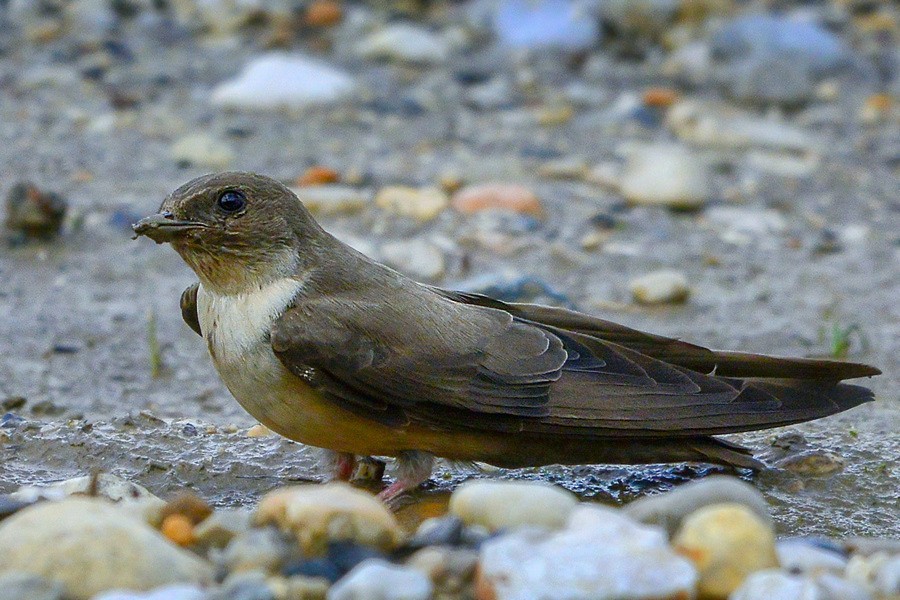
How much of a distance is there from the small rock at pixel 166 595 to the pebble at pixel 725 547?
37.1 inches

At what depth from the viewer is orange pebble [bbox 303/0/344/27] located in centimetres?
967

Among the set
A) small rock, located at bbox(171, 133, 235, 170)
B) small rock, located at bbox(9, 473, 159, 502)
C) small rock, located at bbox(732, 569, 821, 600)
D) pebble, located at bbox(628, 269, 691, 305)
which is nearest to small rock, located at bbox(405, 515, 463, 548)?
small rock, located at bbox(732, 569, 821, 600)

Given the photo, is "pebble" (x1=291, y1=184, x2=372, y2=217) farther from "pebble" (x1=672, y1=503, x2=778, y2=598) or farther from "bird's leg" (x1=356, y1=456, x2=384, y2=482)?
"pebble" (x1=672, y1=503, x2=778, y2=598)

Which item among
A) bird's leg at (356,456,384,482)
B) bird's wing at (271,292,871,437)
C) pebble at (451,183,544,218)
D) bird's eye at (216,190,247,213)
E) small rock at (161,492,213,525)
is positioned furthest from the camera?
pebble at (451,183,544,218)

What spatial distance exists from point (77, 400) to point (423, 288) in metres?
1.61

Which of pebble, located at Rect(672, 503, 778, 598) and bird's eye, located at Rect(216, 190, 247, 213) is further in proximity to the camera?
bird's eye, located at Rect(216, 190, 247, 213)

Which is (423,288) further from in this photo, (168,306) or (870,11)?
(870,11)

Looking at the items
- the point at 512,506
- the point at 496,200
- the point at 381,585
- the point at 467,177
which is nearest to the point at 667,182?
the point at 496,200

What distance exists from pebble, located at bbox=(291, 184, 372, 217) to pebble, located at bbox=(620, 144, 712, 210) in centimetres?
143

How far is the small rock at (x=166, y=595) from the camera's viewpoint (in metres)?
2.54

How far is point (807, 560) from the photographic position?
294cm

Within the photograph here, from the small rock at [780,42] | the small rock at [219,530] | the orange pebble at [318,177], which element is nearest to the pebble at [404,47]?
the small rock at [780,42]

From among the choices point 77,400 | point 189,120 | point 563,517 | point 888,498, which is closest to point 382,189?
point 189,120

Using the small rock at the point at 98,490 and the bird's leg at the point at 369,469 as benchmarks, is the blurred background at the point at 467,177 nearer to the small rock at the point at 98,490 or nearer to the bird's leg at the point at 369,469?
the bird's leg at the point at 369,469
